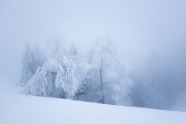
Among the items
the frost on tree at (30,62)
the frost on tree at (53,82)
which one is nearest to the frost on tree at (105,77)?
the frost on tree at (53,82)

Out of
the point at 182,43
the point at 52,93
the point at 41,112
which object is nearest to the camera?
the point at 41,112

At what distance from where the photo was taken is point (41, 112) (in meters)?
5.80

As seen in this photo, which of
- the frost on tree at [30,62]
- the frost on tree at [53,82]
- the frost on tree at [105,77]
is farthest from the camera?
the frost on tree at [30,62]

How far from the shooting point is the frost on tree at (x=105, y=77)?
63.9 ft

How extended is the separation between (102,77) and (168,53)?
3787cm

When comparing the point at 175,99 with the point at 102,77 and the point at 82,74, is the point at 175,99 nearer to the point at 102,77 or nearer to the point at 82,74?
the point at 102,77

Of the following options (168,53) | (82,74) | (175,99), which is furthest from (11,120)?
(168,53)

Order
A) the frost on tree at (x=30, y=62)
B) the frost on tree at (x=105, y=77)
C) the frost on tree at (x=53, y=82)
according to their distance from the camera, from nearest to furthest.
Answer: the frost on tree at (x=53, y=82), the frost on tree at (x=105, y=77), the frost on tree at (x=30, y=62)

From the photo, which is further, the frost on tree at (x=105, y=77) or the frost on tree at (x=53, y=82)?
the frost on tree at (x=105, y=77)

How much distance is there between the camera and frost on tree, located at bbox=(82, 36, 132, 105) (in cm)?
1949

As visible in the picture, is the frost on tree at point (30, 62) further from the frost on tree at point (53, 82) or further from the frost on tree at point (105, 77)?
the frost on tree at point (53, 82)

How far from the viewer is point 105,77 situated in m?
19.8

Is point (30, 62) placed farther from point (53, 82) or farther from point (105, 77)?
point (53, 82)

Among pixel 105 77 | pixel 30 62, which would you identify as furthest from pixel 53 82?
pixel 30 62
